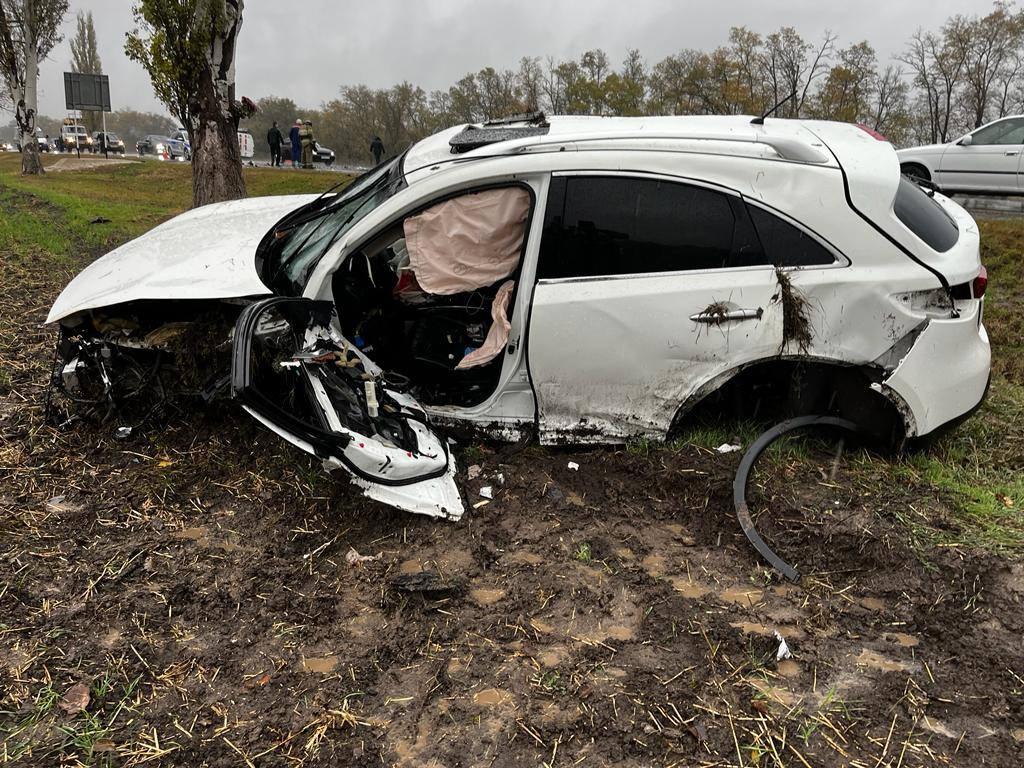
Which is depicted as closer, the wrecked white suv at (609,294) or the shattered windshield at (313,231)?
the wrecked white suv at (609,294)

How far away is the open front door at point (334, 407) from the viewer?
9.60 ft

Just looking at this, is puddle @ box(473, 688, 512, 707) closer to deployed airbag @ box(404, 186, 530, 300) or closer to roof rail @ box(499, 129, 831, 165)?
deployed airbag @ box(404, 186, 530, 300)

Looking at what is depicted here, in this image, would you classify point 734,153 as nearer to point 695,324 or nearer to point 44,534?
point 695,324

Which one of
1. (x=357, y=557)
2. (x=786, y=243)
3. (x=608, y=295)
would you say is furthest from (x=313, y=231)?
(x=786, y=243)

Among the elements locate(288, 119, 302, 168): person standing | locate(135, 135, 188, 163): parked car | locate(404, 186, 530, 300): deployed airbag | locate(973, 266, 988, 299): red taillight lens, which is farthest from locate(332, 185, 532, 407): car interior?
locate(135, 135, 188, 163): parked car

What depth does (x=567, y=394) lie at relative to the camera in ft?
11.6

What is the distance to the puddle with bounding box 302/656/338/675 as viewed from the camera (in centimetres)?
248

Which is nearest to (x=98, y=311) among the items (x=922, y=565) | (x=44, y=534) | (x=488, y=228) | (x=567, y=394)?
(x=44, y=534)

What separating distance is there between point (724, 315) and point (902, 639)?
1.49 metres

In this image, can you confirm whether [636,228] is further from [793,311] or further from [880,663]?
[880,663]

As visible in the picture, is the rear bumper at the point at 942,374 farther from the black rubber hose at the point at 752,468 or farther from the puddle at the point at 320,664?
the puddle at the point at 320,664

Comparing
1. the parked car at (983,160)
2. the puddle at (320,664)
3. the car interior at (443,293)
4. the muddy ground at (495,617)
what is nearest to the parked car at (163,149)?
the parked car at (983,160)

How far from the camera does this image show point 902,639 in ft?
8.37

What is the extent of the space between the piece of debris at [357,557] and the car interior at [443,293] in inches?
39.1
